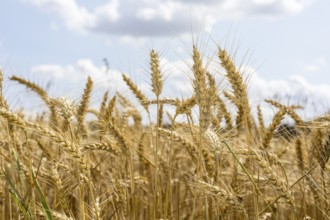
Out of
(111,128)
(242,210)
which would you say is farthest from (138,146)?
(242,210)

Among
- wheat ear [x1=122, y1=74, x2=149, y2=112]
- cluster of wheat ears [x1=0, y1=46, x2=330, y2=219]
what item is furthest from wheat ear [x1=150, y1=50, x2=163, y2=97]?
wheat ear [x1=122, y1=74, x2=149, y2=112]

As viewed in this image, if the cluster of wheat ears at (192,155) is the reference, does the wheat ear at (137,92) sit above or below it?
above

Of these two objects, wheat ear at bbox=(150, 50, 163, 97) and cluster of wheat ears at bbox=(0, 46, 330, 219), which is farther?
wheat ear at bbox=(150, 50, 163, 97)

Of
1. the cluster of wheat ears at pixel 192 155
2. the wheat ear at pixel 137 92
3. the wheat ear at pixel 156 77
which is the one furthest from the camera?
the wheat ear at pixel 137 92

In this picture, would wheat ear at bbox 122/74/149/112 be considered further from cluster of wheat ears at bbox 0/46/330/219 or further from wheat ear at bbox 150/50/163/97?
wheat ear at bbox 150/50/163/97

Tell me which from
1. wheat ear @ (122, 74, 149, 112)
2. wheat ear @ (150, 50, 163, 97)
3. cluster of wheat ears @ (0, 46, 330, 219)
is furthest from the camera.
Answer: wheat ear @ (122, 74, 149, 112)

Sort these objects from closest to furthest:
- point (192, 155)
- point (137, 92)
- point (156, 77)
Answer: point (156, 77)
point (192, 155)
point (137, 92)

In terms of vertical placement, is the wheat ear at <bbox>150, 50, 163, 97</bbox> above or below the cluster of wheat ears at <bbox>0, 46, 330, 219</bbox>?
above

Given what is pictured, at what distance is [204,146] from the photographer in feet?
8.82

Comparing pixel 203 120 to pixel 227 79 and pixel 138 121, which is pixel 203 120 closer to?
pixel 227 79

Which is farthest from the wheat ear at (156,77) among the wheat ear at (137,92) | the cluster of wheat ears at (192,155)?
the wheat ear at (137,92)

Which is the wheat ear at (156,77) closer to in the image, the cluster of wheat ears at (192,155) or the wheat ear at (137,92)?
the cluster of wheat ears at (192,155)

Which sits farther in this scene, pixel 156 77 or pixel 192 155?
pixel 192 155

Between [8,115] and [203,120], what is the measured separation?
2.65 feet
